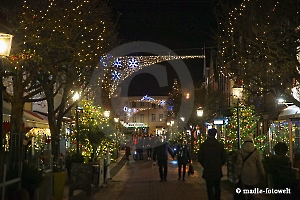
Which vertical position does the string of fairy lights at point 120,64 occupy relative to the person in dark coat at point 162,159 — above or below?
above

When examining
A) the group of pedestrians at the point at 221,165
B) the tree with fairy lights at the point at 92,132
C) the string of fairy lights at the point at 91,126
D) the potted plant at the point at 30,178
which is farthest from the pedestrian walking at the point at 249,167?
the string of fairy lights at the point at 91,126

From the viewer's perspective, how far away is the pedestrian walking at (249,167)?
1110cm

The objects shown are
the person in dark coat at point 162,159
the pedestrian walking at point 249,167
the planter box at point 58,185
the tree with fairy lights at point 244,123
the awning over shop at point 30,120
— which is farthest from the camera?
the tree with fairy lights at point 244,123

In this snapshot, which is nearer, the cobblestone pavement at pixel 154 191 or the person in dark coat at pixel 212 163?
the person in dark coat at pixel 212 163

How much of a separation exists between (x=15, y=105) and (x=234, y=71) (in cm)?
811

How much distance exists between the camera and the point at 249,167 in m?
11.1

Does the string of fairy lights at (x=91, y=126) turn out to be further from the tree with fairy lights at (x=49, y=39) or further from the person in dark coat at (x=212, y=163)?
the person in dark coat at (x=212, y=163)

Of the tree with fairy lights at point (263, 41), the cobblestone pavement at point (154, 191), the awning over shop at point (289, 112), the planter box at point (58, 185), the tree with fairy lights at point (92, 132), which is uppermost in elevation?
the tree with fairy lights at point (263, 41)

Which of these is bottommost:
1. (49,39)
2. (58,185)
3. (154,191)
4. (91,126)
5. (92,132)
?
(154,191)

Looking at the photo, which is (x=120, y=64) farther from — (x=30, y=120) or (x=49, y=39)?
(x=49, y=39)

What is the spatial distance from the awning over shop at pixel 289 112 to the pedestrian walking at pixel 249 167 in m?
15.3

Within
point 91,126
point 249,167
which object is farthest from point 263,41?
point 91,126

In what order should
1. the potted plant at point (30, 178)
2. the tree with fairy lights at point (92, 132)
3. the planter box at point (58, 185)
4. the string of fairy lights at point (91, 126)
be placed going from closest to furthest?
1. the potted plant at point (30, 178)
2. the planter box at point (58, 185)
3. the tree with fairy lights at point (92, 132)
4. the string of fairy lights at point (91, 126)

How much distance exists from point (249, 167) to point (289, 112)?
1813 centimetres
